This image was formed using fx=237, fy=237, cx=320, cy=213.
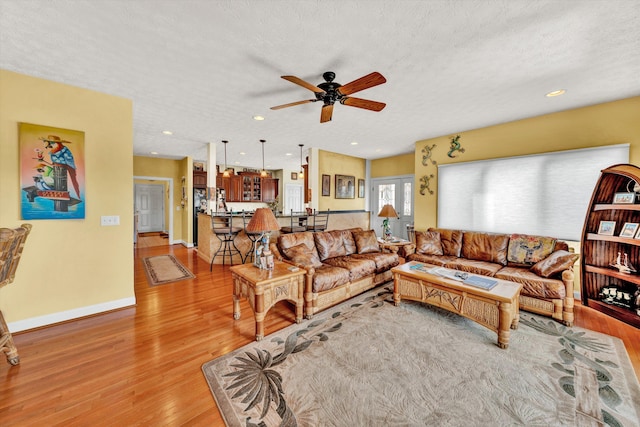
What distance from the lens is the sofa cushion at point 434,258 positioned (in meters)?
3.63

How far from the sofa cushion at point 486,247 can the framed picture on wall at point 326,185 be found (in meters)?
3.42

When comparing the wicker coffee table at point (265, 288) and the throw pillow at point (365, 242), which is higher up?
the throw pillow at point (365, 242)

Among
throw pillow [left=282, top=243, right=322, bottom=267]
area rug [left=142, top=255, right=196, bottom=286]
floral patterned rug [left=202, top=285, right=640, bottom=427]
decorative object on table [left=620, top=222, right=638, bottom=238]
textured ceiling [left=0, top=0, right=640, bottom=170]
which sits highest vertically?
textured ceiling [left=0, top=0, right=640, bottom=170]

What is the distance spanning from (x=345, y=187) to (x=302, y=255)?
403 centimetres

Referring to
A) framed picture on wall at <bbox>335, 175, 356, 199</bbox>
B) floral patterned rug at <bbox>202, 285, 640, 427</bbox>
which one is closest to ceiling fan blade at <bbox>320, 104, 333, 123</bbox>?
floral patterned rug at <bbox>202, 285, 640, 427</bbox>

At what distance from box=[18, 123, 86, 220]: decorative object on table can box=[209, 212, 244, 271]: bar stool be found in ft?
6.85

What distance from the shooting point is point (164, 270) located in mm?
4574

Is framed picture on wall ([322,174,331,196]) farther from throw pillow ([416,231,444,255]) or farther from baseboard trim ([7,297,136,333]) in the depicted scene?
baseboard trim ([7,297,136,333])

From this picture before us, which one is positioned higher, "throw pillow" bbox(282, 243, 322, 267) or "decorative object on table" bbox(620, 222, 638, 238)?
"decorative object on table" bbox(620, 222, 638, 238)

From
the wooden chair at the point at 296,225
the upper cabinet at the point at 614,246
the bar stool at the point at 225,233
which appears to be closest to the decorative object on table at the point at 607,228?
the upper cabinet at the point at 614,246

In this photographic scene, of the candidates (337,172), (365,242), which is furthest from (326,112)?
(337,172)

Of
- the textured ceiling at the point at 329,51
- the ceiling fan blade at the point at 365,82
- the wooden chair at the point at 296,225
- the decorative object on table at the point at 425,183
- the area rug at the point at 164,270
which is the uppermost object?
the textured ceiling at the point at 329,51

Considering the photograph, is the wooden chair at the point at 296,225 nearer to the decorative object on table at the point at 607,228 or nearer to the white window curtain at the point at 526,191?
the white window curtain at the point at 526,191

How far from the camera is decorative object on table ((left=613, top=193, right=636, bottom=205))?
2580mm
